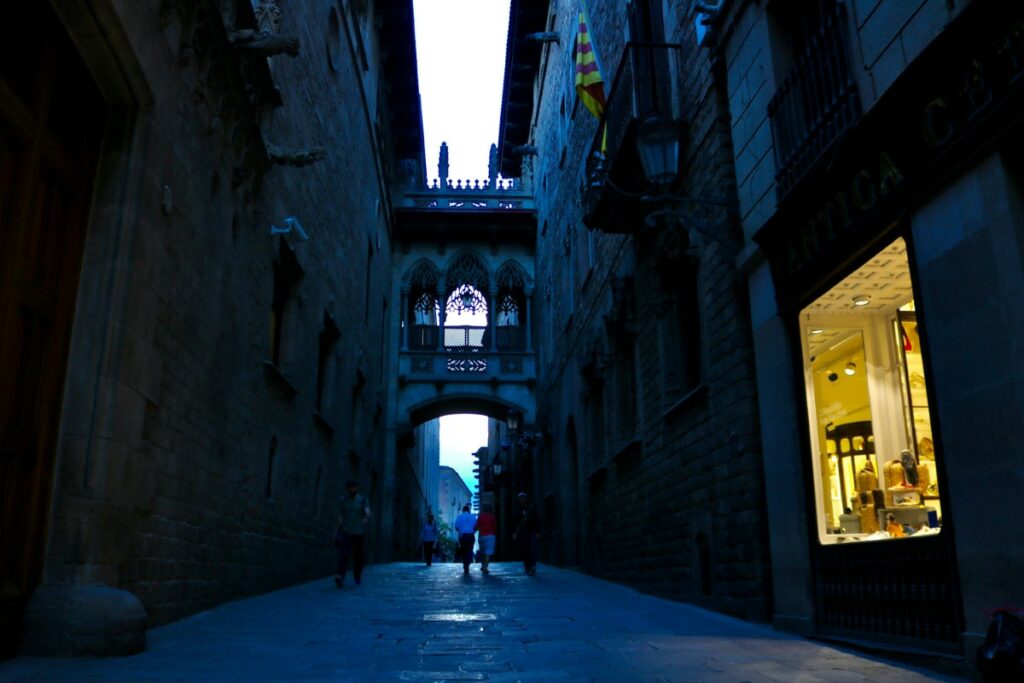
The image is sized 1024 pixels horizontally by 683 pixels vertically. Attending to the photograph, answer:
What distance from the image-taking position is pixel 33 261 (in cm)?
502

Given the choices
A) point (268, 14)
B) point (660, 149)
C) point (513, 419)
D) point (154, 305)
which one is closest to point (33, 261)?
point (154, 305)

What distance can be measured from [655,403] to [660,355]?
727mm

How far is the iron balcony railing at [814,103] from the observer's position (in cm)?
586

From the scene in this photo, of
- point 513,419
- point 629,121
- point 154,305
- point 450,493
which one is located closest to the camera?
point 154,305

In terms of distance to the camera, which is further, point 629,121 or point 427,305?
point 427,305

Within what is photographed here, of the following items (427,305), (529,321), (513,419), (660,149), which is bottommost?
(660,149)

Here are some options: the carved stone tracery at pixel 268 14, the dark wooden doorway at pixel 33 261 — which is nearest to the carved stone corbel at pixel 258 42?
the carved stone tracery at pixel 268 14

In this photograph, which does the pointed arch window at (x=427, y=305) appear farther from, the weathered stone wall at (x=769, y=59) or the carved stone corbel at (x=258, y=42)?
the weathered stone wall at (x=769, y=59)

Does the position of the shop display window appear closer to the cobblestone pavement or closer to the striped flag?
the cobblestone pavement

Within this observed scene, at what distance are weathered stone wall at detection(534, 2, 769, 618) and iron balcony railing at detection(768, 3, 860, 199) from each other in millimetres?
1052

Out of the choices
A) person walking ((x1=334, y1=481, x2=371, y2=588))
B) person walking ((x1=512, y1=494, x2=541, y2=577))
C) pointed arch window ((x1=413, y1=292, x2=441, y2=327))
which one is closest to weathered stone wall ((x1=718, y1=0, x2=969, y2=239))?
person walking ((x1=334, y1=481, x2=371, y2=588))

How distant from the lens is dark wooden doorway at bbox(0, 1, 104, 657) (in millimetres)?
4707

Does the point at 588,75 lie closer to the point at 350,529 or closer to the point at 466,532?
the point at 350,529

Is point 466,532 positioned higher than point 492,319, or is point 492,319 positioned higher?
point 492,319
